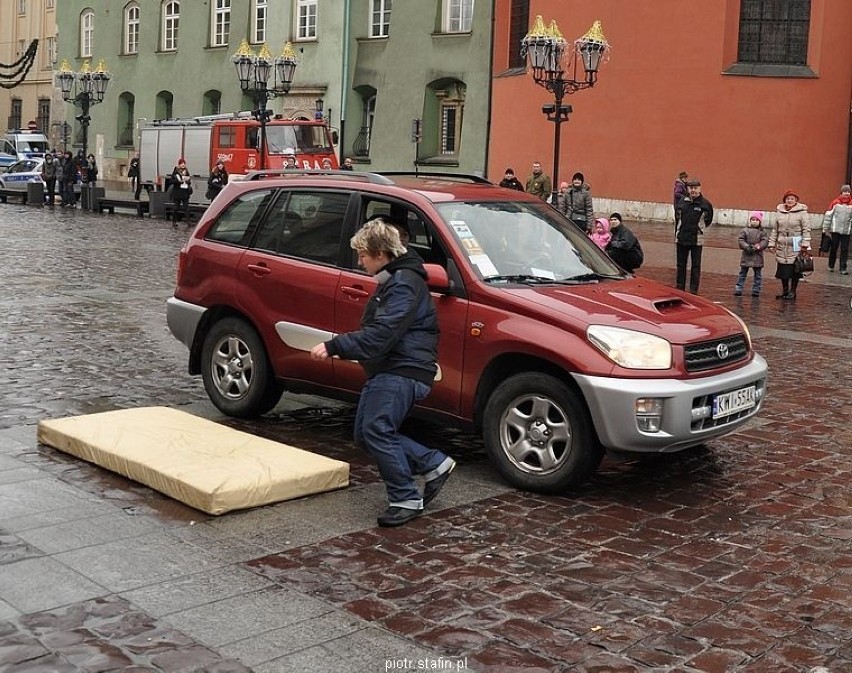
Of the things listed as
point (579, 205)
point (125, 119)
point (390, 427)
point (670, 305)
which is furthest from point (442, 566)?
point (125, 119)

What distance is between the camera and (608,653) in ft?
15.6

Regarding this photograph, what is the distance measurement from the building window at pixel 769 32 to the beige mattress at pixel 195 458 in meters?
27.4

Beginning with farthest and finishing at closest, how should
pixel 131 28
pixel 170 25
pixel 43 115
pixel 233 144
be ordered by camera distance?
pixel 43 115
pixel 131 28
pixel 170 25
pixel 233 144

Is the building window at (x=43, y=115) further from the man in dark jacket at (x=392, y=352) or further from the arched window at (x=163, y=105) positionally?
the man in dark jacket at (x=392, y=352)

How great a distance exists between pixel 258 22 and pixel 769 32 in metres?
22.8

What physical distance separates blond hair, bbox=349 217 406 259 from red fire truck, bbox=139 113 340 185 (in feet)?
95.9

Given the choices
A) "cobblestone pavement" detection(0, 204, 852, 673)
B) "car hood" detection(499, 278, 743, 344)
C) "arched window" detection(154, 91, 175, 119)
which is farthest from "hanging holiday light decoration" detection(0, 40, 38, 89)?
"car hood" detection(499, 278, 743, 344)

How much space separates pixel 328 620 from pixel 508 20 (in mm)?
35623

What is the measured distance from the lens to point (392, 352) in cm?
638

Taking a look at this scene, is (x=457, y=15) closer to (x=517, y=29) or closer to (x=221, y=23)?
(x=517, y=29)

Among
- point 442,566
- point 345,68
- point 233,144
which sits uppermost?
point 345,68

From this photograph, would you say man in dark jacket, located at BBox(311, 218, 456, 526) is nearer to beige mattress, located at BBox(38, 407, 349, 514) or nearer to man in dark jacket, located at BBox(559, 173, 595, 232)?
beige mattress, located at BBox(38, 407, 349, 514)

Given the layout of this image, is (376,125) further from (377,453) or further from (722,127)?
(377,453)

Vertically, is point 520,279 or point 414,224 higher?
point 414,224
